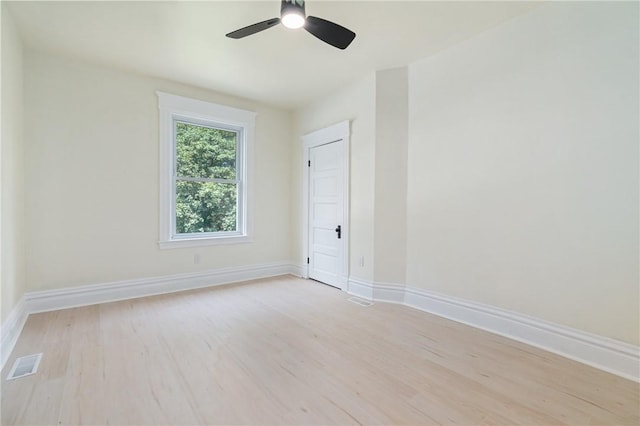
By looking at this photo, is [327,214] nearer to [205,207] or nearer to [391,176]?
[391,176]

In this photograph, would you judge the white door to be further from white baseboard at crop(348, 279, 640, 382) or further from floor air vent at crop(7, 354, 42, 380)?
floor air vent at crop(7, 354, 42, 380)

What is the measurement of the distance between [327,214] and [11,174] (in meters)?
3.36

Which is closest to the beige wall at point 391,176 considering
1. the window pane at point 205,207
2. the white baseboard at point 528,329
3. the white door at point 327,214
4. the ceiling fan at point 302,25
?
the white baseboard at point 528,329

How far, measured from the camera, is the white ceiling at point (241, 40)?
8.14ft

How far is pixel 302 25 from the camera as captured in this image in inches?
85.0

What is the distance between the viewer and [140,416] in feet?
5.43

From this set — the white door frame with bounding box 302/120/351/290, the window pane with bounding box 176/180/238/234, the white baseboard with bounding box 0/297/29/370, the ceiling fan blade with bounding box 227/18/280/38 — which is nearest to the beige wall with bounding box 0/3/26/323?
the white baseboard with bounding box 0/297/29/370

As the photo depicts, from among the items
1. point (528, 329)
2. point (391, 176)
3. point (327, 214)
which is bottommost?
point (528, 329)

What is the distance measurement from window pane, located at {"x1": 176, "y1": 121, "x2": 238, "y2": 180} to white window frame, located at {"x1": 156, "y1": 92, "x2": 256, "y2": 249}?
0.08m

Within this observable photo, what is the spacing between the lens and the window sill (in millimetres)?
3994

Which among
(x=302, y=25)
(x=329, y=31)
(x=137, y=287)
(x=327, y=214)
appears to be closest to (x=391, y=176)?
(x=327, y=214)

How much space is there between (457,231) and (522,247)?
60 centimetres

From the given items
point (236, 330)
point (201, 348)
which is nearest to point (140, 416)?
point (201, 348)

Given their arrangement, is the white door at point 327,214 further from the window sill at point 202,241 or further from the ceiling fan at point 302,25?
the ceiling fan at point 302,25
